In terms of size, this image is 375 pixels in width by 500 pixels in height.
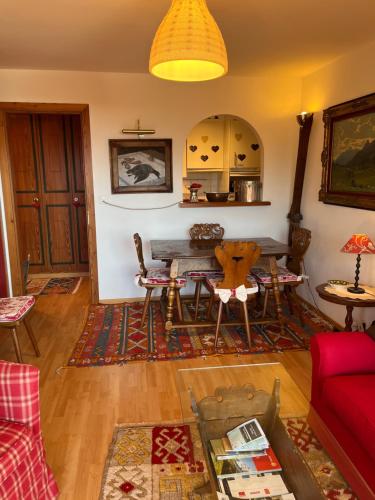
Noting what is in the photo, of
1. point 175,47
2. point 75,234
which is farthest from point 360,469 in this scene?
point 75,234

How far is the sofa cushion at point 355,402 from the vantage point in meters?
1.61

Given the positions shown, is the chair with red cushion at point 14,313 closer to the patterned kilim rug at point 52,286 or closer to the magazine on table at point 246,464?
the magazine on table at point 246,464

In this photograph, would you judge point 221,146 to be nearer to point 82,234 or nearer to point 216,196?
point 216,196

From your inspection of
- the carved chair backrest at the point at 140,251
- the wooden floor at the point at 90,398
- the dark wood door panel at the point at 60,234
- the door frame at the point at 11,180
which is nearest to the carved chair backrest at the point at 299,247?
the wooden floor at the point at 90,398

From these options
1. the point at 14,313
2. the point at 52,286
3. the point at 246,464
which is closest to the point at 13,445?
the point at 246,464

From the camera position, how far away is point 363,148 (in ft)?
10.0

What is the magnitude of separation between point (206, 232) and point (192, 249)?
27.4 inches

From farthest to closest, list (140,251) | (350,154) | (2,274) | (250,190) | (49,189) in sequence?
1. (49,189)
2. (250,190)
3. (2,274)
4. (140,251)
5. (350,154)

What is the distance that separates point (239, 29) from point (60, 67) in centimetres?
184

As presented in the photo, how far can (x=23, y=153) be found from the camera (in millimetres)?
5270

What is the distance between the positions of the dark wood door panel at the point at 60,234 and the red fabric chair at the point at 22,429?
13.5 feet

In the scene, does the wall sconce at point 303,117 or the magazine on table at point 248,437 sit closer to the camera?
the magazine on table at point 248,437

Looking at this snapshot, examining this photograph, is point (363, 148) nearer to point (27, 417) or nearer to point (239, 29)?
point (239, 29)

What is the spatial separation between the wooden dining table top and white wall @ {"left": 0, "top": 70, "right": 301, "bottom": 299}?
393 millimetres
